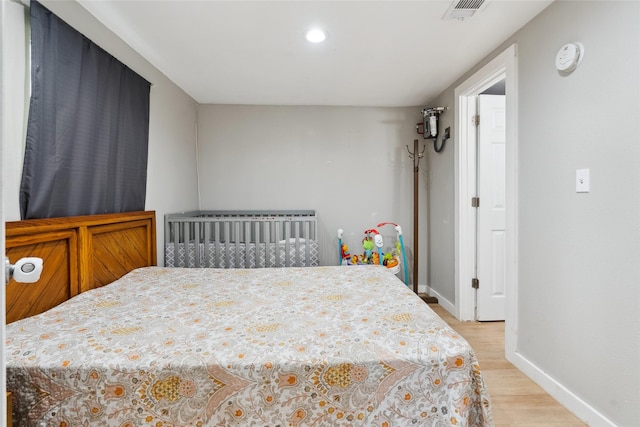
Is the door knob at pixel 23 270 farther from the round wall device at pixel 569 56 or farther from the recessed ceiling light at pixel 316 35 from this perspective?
the round wall device at pixel 569 56

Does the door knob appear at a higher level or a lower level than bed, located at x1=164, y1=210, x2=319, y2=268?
higher

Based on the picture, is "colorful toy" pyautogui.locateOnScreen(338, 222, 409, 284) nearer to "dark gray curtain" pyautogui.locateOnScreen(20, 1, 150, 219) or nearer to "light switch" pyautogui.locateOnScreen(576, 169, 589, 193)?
"light switch" pyautogui.locateOnScreen(576, 169, 589, 193)

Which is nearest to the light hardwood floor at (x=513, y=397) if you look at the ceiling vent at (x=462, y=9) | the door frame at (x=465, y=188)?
the door frame at (x=465, y=188)

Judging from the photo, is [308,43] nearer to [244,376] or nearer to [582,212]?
[582,212]

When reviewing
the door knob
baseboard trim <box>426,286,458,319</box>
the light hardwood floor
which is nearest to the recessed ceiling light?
the door knob

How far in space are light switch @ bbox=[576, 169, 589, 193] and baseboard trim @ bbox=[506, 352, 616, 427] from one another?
41.9 inches

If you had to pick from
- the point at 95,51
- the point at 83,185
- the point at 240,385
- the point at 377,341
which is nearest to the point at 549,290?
the point at 377,341

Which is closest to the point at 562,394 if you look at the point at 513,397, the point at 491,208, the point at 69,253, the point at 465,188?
the point at 513,397

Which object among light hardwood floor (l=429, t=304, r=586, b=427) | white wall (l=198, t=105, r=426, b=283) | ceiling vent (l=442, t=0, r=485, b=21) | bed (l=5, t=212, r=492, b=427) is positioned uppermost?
ceiling vent (l=442, t=0, r=485, b=21)

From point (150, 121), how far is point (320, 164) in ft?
5.85

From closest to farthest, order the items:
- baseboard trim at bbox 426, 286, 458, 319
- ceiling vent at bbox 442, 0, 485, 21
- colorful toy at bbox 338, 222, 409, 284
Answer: ceiling vent at bbox 442, 0, 485, 21 → baseboard trim at bbox 426, 286, 458, 319 → colorful toy at bbox 338, 222, 409, 284

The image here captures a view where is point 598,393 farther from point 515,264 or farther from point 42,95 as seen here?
point 42,95

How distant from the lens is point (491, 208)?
287 centimetres

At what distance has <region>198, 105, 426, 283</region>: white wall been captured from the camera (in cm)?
363
